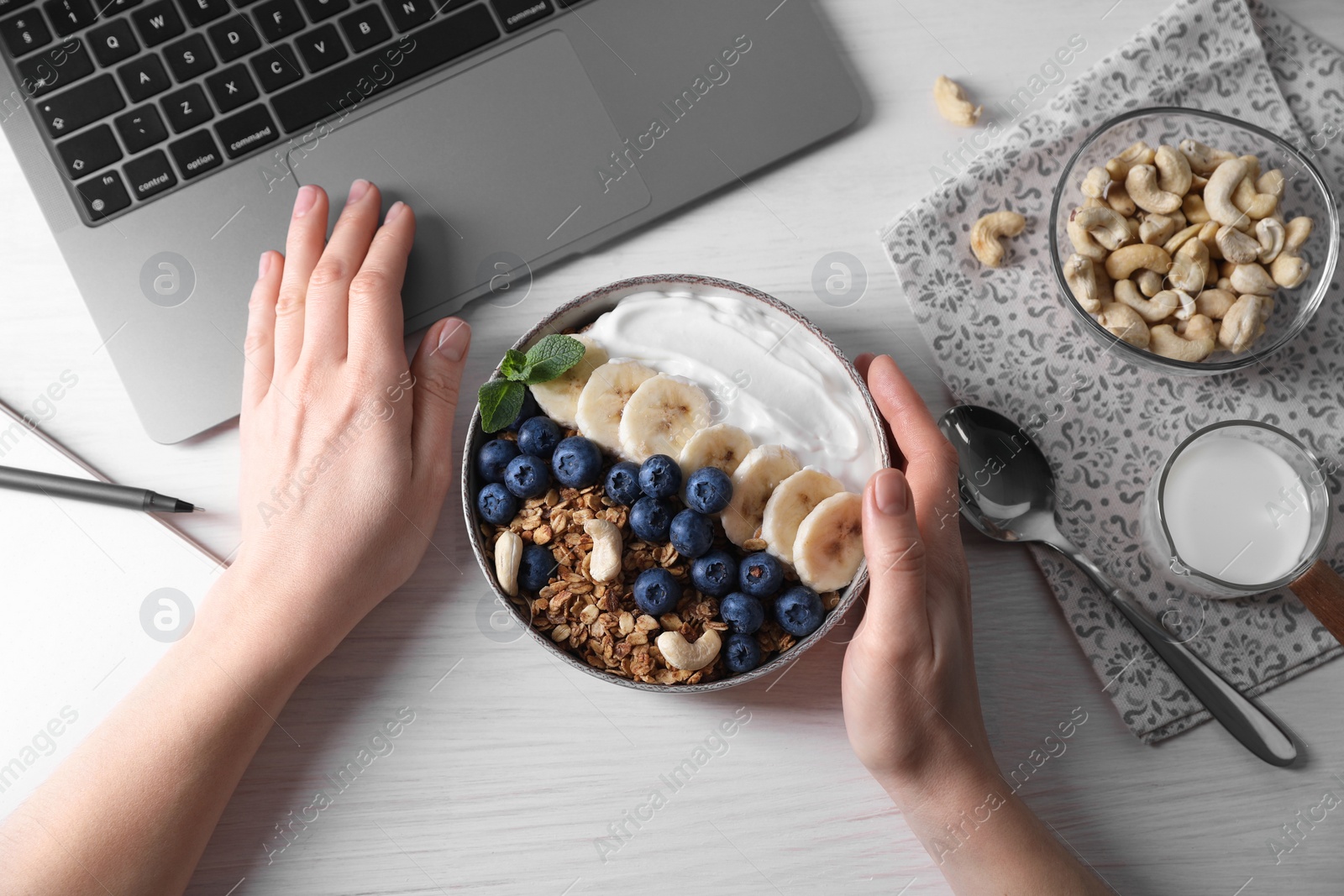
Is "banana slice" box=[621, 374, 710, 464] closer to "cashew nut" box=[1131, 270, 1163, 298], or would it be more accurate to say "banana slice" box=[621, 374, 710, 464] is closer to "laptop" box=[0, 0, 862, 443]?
"laptop" box=[0, 0, 862, 443]

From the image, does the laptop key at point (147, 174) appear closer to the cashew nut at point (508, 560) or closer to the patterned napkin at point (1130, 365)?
the cashew nut at point (508, 560)

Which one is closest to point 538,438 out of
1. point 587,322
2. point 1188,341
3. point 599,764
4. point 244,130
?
point 587,322

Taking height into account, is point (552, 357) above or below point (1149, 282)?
above

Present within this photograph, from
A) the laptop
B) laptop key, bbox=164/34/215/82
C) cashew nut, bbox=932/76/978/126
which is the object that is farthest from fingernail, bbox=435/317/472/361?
Result: cashew nut, bbox=932/76/978/126

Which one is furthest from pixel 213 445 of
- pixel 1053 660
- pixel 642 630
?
pixel 1053 660

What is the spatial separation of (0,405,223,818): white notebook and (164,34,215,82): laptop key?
0.42m

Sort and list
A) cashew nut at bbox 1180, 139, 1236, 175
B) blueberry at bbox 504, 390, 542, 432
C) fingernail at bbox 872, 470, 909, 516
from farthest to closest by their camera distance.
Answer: cashew nut at bbox 1180, 139, 1236, 175, blueberry at bbox 504, 390, 542, 432, fingernail at bbox 872, 470, 909, 516

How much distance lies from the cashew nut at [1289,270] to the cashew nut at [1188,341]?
90mm

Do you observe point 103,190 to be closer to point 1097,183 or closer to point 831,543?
point 831,543

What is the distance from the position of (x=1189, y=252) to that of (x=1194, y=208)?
66 millimetres

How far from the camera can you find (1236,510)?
89cm

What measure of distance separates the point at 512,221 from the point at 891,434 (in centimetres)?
46

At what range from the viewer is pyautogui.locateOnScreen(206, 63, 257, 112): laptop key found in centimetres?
86

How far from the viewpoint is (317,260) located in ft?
2.89
